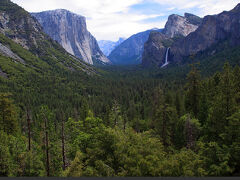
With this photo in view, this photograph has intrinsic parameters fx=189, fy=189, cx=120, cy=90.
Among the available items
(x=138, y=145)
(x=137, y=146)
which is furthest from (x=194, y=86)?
(x=137, y=146)

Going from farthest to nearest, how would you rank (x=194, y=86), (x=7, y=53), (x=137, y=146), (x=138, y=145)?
1. (x=7, y=53)
2. (x=194, y=86)
3. (x=138, y=145)
4. (x=137, y=146)

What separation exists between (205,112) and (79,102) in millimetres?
95949

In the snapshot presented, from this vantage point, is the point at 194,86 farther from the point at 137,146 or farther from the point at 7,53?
the point at 7,53

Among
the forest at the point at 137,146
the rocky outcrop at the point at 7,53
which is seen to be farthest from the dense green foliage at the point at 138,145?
the rocky outcrop at the point at 7,53

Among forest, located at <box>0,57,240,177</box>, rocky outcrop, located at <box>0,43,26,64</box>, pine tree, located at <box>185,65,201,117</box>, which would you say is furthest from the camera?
rocky outcrop, located at <box>0,43,26,64</box>

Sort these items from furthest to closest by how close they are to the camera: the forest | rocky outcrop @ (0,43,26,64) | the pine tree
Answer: rocky outcrop @ (0,43,26,64)
the pine tree
the forest

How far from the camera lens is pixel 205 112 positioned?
129 feet

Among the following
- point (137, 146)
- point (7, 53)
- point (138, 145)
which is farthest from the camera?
point (7, 53)

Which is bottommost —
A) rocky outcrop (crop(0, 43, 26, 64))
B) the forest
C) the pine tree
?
the forest

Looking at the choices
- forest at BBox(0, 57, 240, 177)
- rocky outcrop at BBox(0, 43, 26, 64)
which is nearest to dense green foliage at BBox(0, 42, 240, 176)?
forest at BBox(0, 57, 240, 177)

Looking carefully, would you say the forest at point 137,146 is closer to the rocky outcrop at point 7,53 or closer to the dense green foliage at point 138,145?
the dense green foliage at point 138,145

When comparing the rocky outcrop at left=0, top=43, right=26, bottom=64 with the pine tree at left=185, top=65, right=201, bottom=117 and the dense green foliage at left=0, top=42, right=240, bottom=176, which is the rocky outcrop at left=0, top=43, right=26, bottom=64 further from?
the pine tree at left=185, top=65, right=201, bottom=117

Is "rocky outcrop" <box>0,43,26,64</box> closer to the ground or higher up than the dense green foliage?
higher up

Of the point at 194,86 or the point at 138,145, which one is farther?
the point at 194,86
